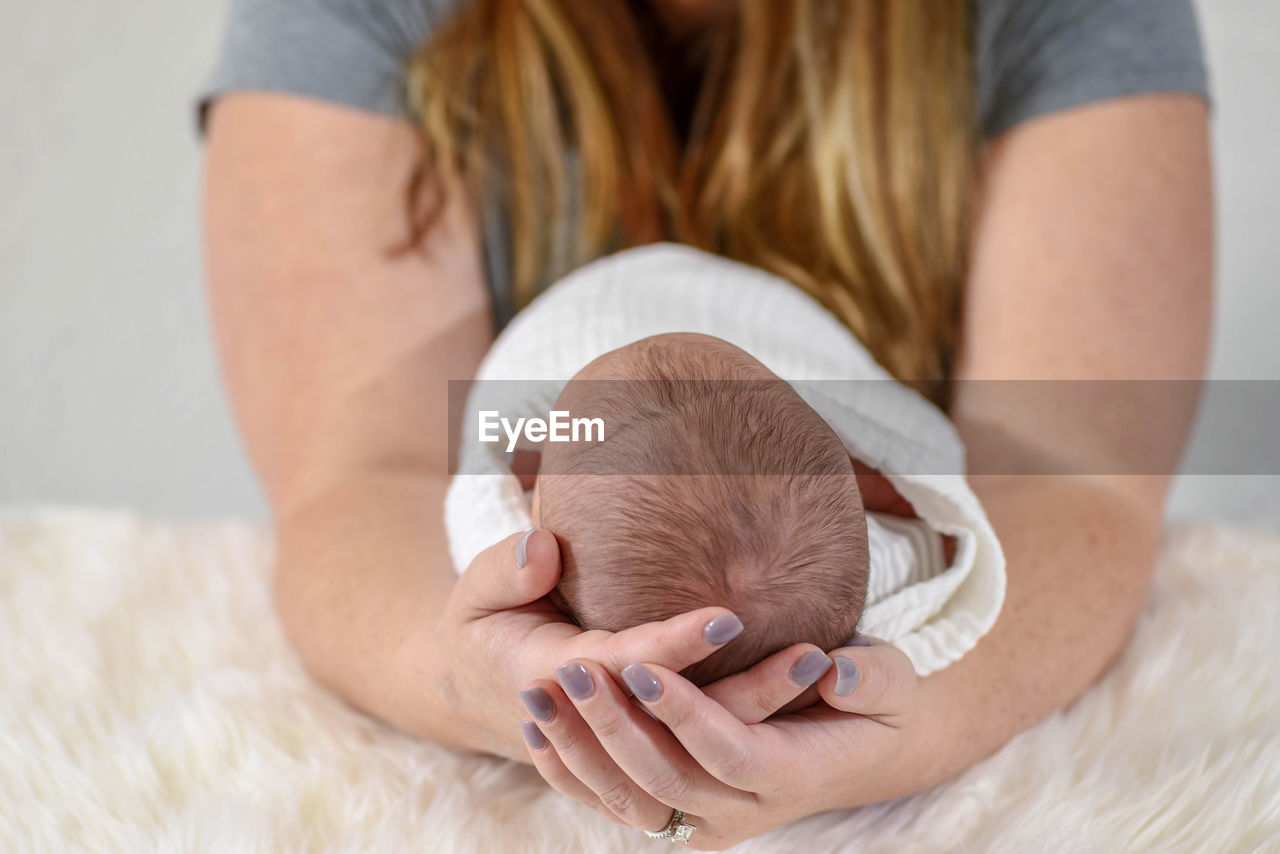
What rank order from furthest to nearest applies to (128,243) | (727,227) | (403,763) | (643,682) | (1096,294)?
(128,243) → (727,227) → (1096,294) → (403,763) → (643,682)

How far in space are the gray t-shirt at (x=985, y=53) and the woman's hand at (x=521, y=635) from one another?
48 cm

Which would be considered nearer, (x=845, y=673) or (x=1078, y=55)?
(x=845, y=673)

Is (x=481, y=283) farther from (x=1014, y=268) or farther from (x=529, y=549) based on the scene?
(x=529, y=549)

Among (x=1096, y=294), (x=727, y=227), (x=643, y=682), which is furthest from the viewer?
(x=727, y=227)

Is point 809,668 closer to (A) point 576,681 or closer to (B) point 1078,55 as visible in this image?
(A) point 576,681

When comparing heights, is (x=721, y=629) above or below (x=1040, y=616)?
above

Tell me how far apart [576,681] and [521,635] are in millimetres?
49

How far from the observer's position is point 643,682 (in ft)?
1.07

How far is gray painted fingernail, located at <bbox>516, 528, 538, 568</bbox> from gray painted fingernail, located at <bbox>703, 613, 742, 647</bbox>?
0.07 metres

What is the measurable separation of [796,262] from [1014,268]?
0.16 metres

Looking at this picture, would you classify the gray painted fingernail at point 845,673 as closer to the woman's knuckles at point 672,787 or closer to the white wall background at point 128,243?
the woman's knuckles at point 672,787

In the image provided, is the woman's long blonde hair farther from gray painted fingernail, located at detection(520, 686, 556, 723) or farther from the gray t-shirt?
gray painted fingernail, located at detection(520, 686, 556, 723)

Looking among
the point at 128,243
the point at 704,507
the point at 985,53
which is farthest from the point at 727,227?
the point at 128,243

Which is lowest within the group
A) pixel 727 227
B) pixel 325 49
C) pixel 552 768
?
pixel 552 768
